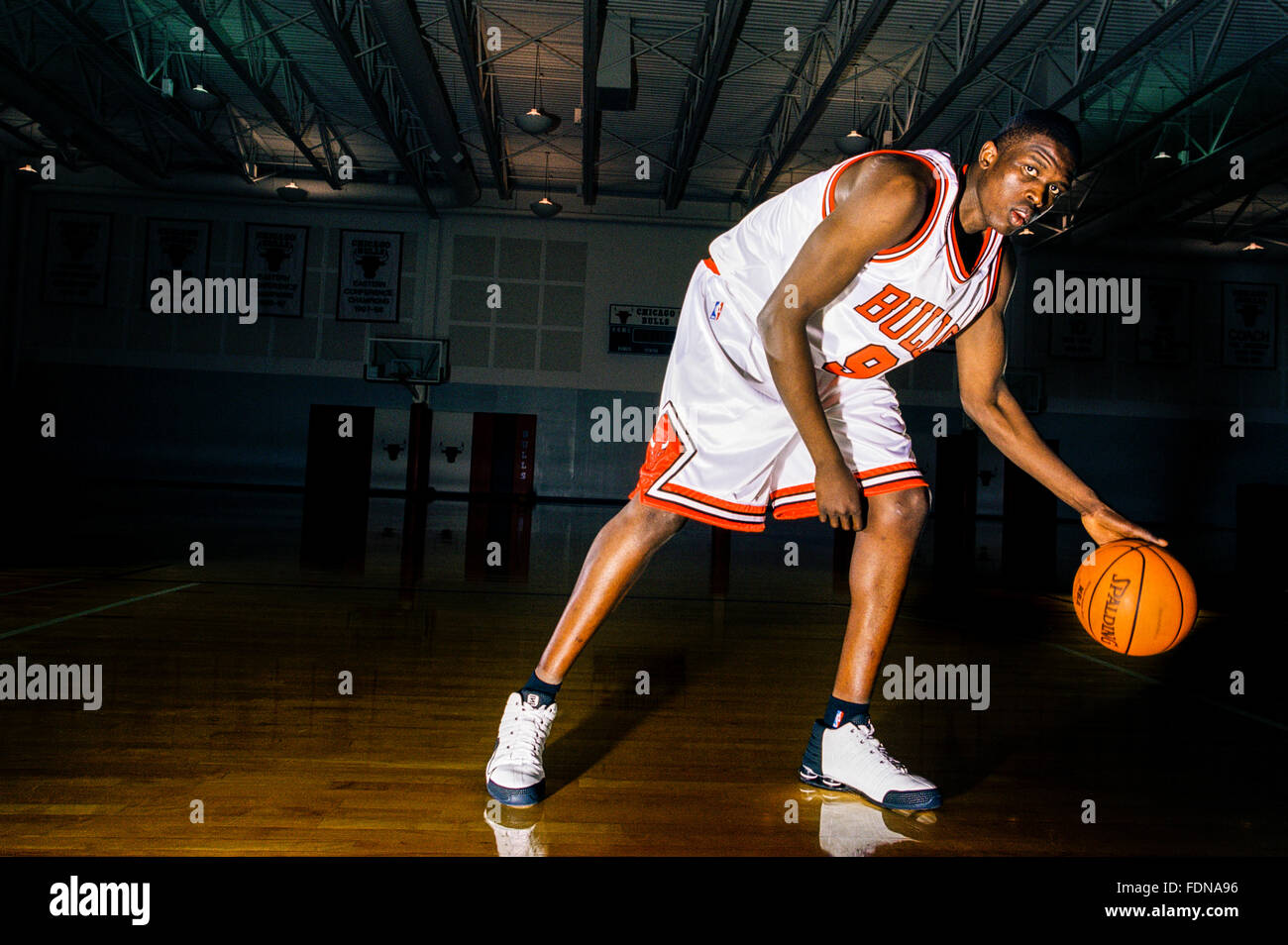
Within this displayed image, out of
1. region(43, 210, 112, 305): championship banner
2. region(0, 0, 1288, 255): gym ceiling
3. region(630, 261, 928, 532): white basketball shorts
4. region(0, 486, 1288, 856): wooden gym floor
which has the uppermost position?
region(0, 0, 1288, 255): gym ceiling

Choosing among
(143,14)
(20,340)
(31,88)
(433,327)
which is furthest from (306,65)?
(20,340)

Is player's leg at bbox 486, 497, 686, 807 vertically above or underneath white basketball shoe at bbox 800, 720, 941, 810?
above

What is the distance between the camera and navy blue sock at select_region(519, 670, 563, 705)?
1697mm

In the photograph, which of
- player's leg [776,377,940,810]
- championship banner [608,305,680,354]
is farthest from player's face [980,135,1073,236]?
championship banner [608,305,680,354]

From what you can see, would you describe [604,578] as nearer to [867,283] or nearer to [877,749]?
[877,749]

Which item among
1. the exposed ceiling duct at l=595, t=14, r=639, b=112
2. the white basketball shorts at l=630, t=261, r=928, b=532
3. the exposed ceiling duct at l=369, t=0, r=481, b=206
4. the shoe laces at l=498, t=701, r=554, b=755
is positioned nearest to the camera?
the shoe laces at l=498, t=701, r=554, b=755

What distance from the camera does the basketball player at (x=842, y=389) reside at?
4.95 feet

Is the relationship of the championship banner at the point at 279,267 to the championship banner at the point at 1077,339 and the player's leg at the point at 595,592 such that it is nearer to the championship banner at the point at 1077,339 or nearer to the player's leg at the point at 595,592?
the championship banner at the point at 1077,339

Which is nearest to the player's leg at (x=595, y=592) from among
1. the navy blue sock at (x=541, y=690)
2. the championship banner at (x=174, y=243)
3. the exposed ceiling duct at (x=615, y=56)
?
the navy blue sock at (x=541, y=690)

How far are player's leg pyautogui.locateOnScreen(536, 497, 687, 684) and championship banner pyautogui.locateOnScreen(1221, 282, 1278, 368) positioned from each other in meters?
17.4

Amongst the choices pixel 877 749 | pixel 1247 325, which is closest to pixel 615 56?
pixel 877 749

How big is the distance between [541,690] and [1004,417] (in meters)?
1.10

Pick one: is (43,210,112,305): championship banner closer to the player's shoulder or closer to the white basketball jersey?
the white basketball jersey
